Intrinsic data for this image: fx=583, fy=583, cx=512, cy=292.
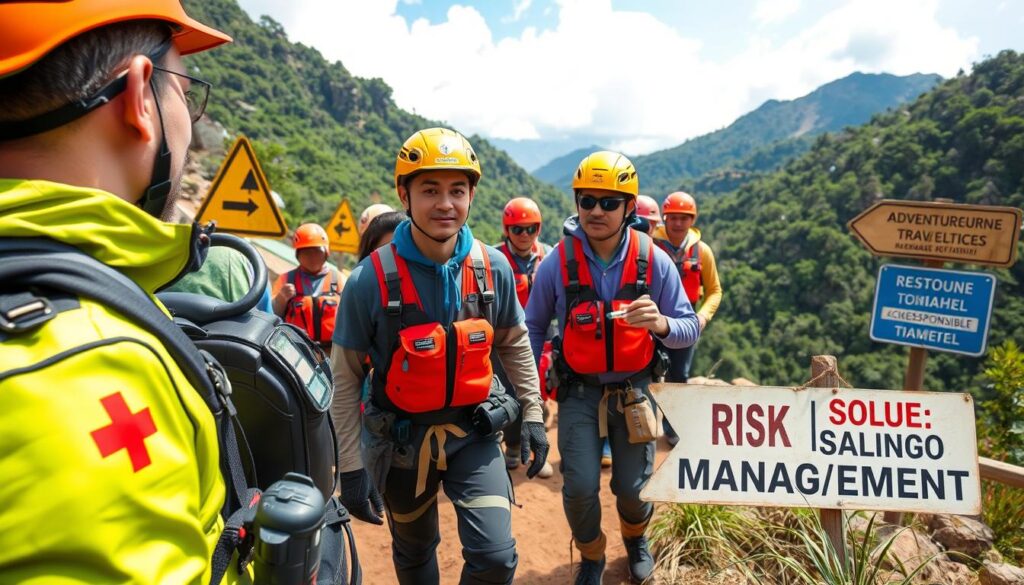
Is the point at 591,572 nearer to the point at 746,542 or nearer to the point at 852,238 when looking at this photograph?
the point at 746,542

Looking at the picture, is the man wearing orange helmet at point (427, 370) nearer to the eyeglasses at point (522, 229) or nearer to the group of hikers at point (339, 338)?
the group of hikers at point (339, 338)

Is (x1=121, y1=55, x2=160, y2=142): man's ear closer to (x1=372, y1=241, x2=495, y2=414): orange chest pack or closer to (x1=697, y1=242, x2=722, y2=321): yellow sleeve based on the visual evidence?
(x1=372, y1=241, x2=495, y2=414): orange chest pack

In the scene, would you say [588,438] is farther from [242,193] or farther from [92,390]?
[242,193]

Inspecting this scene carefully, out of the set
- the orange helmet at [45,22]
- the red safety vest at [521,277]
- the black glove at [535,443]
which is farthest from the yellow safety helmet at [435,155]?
the red safety vest at [521,277]

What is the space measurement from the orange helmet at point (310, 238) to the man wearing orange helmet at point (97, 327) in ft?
16.5

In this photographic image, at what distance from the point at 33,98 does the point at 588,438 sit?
285 centimetres

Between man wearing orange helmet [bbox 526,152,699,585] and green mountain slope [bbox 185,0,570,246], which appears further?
green mountain slope [bbox 185,0,570,246]

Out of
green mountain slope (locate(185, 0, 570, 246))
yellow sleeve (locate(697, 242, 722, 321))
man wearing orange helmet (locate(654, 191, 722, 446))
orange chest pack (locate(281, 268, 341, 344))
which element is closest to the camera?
orange chest pack (locate(281, 268, 341, 344))

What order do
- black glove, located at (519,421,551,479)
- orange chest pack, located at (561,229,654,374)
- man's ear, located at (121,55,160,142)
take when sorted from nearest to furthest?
1. man's ear, located at (121,55,160,142)
2. black glove, located at (519,421,551,479)
3. orange chest pack, located at (561,229,654,374)

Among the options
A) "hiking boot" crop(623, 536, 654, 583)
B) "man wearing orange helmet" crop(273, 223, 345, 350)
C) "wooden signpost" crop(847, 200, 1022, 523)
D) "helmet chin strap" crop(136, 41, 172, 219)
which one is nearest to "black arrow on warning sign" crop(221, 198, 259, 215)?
"man wearing orange helmet" crop(273, 223, 345, 350)

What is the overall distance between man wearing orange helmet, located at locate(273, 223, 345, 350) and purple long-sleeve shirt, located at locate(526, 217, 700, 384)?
266 cm

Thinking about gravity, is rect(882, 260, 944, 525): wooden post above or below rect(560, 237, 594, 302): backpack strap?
below

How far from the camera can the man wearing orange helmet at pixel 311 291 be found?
566 cm

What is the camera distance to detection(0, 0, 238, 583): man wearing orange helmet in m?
0.68
